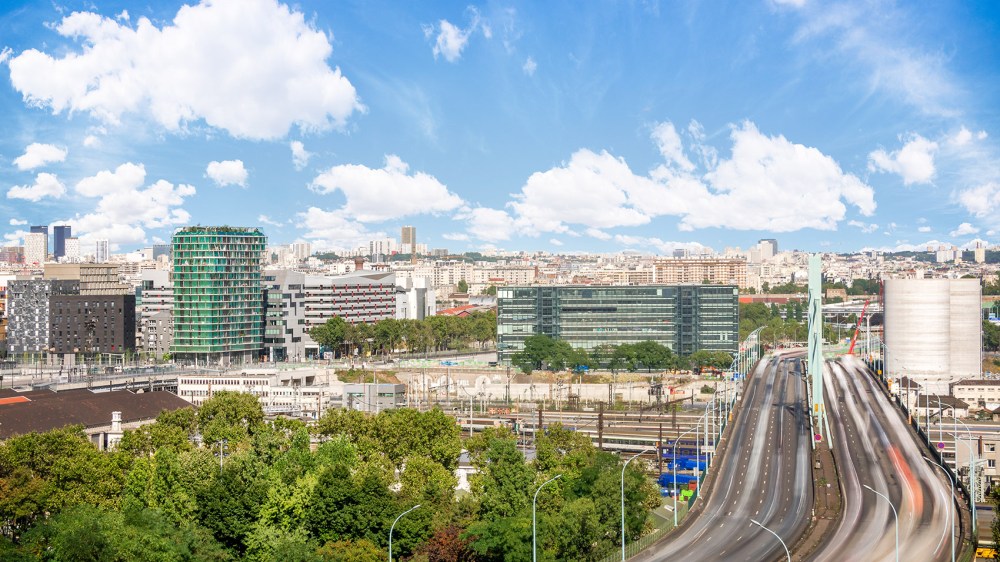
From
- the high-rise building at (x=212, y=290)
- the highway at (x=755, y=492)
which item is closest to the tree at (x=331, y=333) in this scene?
the high-rise building at (x=212, y=290)

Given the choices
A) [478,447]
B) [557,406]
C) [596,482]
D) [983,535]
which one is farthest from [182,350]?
[983,535]

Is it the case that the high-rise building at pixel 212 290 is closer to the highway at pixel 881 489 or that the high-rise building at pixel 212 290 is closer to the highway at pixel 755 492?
the highway at pixel 755 492

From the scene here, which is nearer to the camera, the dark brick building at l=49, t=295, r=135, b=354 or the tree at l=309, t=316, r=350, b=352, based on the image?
the dark brick building at l=49, t=295, r=135, b=354

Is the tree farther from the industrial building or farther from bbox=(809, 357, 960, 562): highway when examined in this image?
bbox=(809, 357, 960, 562): highway

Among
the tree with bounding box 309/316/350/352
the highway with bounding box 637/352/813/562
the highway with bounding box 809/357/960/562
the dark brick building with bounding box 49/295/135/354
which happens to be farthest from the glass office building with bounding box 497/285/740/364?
the dark brick building with bounding box 49/295/135/354

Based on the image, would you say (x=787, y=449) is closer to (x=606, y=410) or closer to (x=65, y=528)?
(x=606, y=410)

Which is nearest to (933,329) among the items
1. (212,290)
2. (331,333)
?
(331,333)
